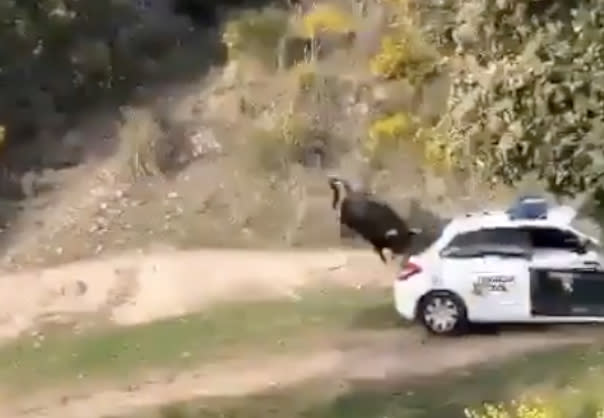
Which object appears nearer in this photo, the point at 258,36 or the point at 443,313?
the point at 443,313

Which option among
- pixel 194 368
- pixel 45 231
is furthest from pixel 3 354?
pixel 45 231

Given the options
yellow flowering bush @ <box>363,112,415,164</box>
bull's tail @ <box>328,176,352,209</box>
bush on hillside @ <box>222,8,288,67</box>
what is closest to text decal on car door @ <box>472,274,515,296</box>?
bull's tail @ <box>328,176,352,209</box>

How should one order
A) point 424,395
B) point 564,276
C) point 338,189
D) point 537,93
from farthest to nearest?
point 338,189
point 564,276
point 424,395
point 537,93

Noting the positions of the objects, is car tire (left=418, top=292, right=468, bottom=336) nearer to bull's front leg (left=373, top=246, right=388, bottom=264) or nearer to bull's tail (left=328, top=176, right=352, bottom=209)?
bull's front leg (left=373, top=246, right=388, bottom=264)

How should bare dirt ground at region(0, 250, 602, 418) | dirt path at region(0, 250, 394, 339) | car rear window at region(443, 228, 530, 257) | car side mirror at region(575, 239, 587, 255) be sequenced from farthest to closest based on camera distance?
dirt path at region(0, 250, 394, 339) < car rear window at region(443, 228, 530, 257) < car side mirror at region(575, 239, 587, 255) < bare dirt ground at region(0, 250, 602, 418)

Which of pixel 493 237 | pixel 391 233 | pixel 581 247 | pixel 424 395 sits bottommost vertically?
pixel 424 395

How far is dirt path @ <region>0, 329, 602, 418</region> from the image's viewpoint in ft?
45.7

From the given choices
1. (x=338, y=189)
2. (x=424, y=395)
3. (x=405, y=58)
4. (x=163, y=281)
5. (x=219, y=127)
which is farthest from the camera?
(x=219, y=127)

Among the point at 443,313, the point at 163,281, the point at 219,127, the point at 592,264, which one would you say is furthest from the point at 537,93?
the point at 219,127

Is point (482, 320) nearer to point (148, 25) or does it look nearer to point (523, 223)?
point (523, 223)

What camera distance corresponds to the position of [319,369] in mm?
14438

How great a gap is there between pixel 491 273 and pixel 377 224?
379cm

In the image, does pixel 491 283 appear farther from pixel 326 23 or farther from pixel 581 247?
pixel 326 23

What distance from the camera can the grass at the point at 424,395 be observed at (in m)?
13.1
